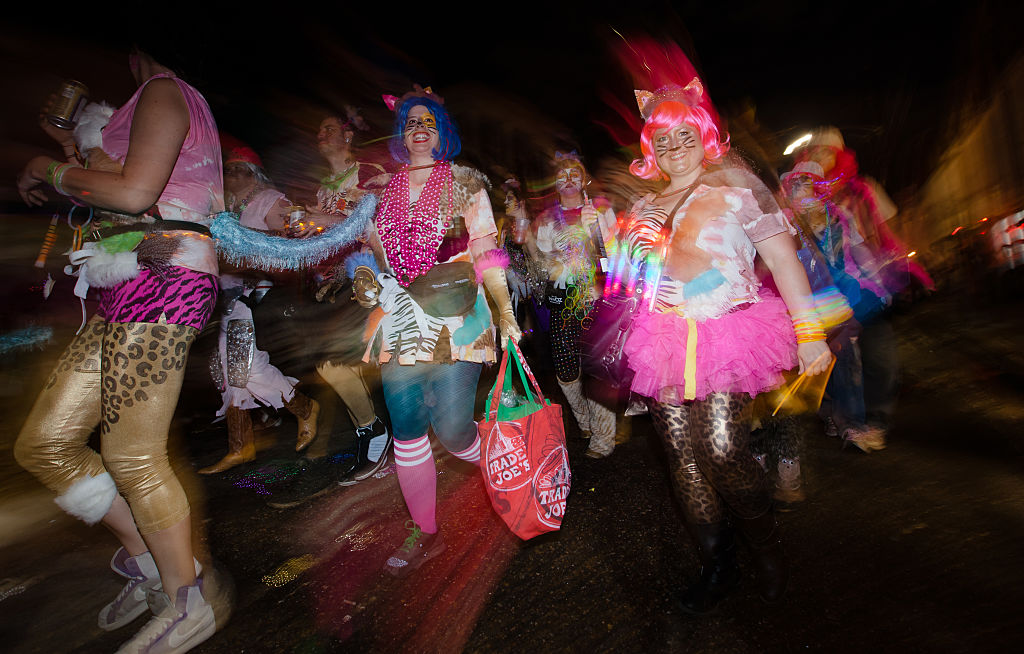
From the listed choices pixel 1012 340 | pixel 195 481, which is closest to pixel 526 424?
pixel 195 481

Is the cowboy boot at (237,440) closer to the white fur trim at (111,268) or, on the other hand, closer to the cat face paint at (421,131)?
the white fur trim at (111,268)

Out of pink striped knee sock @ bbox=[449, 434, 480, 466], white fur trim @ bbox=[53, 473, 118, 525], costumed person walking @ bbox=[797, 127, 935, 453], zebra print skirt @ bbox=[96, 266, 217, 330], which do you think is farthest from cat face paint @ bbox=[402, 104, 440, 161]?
costumed person walking @ bbox=[797, 127, 935, 453]

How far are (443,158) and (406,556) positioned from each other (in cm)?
A: 217

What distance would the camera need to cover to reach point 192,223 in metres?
2.02

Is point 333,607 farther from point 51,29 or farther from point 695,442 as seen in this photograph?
point 51,29

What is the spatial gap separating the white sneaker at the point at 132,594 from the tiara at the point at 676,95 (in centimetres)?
323

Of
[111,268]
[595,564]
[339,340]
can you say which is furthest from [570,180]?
[111,268]

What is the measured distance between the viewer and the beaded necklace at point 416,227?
2.38 metres

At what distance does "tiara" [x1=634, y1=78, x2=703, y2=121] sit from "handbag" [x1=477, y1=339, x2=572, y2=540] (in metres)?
1.36

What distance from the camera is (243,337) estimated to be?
411 cm

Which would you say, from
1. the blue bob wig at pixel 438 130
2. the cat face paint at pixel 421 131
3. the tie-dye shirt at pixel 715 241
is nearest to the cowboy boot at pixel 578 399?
the tie-dye shirt at pixel 715 241

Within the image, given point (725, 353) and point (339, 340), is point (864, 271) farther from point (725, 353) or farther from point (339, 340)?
point (339, 340)

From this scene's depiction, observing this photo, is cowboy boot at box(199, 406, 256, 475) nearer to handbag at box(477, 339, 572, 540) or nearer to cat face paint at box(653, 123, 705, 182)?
handbag at box(477, 339, 572, 540)

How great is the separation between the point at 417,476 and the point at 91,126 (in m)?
2.14
